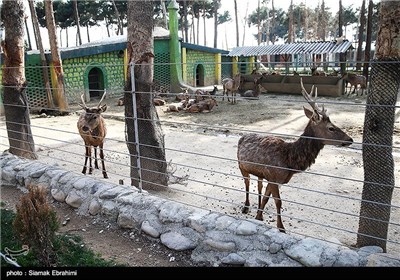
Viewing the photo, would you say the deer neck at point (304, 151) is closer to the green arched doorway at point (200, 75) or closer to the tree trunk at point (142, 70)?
the tree trunk at point (142, 70)

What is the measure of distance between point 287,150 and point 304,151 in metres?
0.24

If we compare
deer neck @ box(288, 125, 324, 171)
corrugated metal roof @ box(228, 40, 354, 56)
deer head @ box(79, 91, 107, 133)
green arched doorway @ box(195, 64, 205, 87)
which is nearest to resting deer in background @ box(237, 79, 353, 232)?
deer neck @ box(288, 125, 324, 171)

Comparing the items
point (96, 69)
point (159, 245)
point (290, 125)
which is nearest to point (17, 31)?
point (159, 245)

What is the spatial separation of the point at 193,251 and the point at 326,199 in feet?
10.0

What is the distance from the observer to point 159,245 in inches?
138

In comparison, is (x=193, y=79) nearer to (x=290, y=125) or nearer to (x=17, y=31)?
(x=290, y=125)

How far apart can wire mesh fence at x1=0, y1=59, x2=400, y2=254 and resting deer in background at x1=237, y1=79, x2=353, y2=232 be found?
17cm

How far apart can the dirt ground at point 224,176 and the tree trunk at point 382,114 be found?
210 millimetres

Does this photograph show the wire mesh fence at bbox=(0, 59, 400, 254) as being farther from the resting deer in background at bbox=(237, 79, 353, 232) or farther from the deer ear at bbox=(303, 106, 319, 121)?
the deer ear at bbox=(303, 106, 319, 121)

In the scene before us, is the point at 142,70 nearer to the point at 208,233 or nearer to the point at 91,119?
the point at 91,119

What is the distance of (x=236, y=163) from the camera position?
7.79 metres

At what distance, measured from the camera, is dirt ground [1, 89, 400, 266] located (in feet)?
11.7

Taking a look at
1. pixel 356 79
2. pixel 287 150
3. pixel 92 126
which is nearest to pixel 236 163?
pixel 92 126

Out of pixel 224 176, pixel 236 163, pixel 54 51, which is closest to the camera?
pixel 224 176
